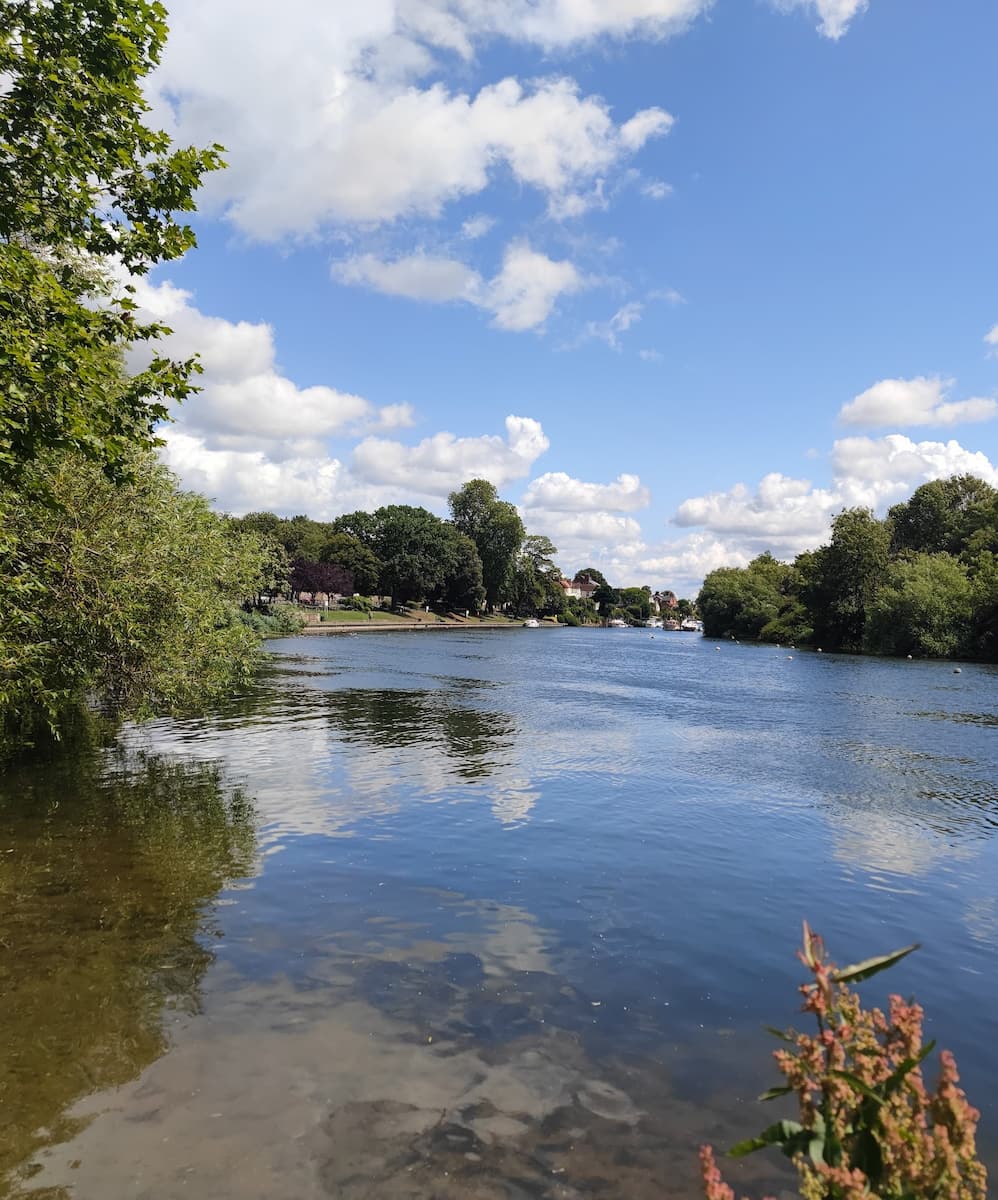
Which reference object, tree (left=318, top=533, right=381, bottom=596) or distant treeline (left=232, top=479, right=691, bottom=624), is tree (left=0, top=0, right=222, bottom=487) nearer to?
distant treeline (left=232, top=479, right=691, bottom=624)

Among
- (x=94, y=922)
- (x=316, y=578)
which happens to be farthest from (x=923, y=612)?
(x=94, y=922)

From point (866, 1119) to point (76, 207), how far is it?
14.5m

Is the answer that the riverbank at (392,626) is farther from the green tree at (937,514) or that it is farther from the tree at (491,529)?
the green tree at (937,514)

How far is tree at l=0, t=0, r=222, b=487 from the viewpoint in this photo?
10.4m

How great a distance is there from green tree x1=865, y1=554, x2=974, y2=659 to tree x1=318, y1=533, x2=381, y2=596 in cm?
8530

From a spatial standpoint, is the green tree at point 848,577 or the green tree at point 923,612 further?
the green tree at point 848,577

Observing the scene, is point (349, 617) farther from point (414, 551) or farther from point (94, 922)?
point (94, 922)

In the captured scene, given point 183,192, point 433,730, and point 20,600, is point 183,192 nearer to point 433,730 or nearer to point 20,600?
point 20,600

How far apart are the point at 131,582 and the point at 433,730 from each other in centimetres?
1759

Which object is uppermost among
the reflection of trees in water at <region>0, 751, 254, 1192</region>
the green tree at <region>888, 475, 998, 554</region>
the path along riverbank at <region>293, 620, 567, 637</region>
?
the green tree at <region>888, 475, 998, 554</region>

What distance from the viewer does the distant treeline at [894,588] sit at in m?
95.9

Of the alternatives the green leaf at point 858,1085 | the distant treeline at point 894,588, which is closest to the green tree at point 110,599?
the green leaf at point 858,1085

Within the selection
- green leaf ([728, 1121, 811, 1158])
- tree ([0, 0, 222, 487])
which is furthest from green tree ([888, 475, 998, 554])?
green leaf ([728, 1121, 811, 1158])

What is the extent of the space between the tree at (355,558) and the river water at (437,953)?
11821 cm
